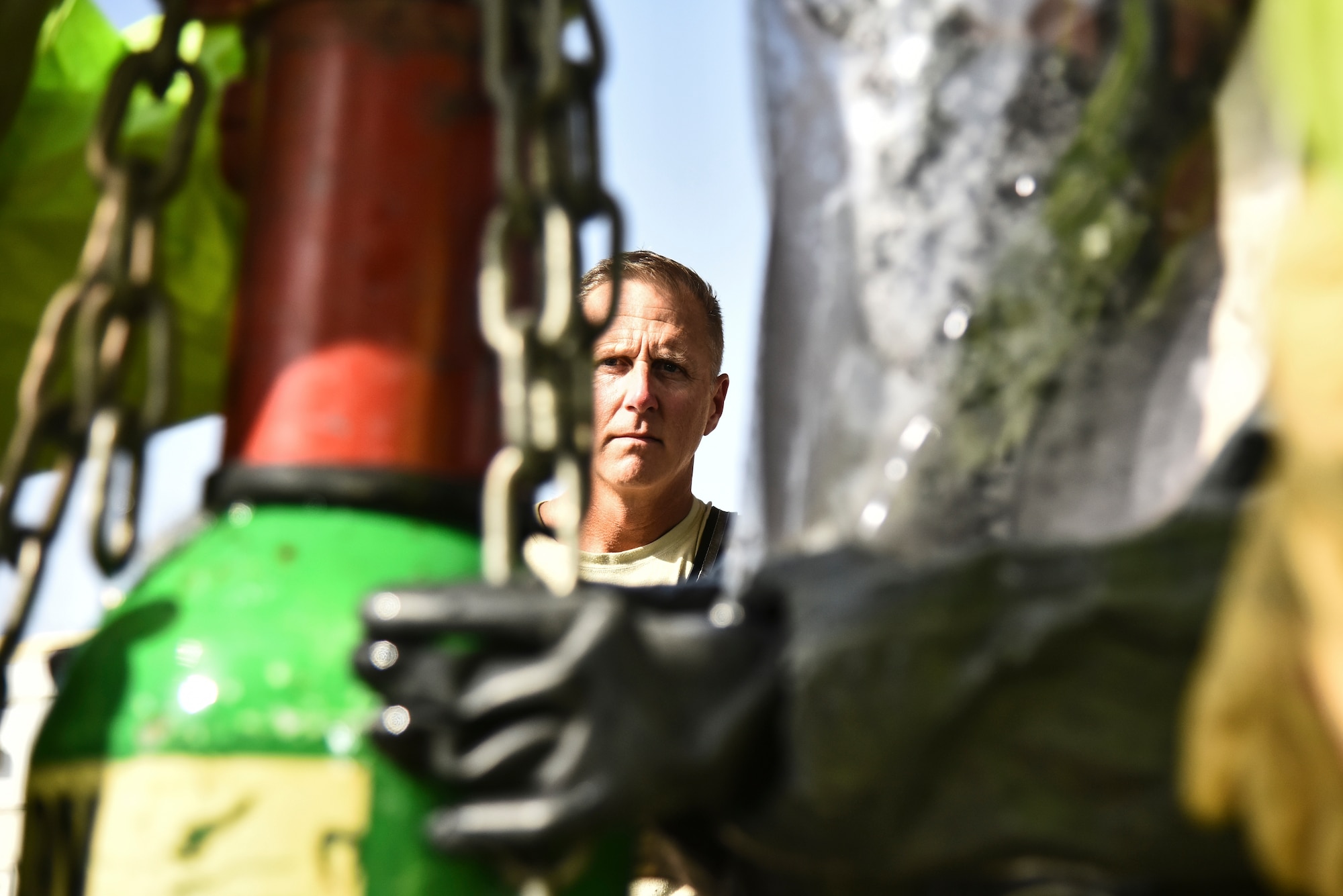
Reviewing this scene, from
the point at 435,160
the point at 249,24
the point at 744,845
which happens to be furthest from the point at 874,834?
the point at 249,24

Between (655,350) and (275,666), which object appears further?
(655,350)

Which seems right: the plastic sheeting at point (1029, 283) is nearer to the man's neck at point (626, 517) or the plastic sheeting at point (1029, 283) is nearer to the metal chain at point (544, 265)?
the metal chain at point (544, 265)

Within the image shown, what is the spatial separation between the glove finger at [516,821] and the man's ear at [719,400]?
1901 millimetres

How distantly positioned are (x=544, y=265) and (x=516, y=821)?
0.84 feet

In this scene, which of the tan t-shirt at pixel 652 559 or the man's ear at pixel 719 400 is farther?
the man's ear at pixel 719 400

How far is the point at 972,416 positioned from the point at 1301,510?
0.76 ft

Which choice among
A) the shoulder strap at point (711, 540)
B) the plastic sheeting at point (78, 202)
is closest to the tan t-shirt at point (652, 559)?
the shoulder strap at point (711, 540)

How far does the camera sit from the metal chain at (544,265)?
2.12 ft

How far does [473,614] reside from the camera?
59cm

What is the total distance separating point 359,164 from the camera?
768 millimetres

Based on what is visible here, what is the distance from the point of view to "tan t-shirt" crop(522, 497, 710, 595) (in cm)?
203

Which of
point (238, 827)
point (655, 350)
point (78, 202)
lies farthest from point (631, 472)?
point (238, 827)

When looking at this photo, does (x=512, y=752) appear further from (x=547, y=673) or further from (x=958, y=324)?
(x=958, y=324)

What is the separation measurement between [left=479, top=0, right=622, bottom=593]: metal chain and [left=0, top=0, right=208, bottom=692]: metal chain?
0.18 meters
